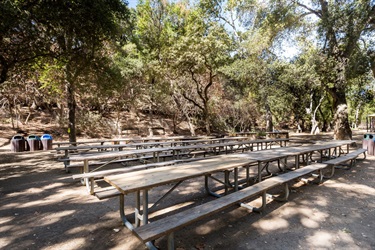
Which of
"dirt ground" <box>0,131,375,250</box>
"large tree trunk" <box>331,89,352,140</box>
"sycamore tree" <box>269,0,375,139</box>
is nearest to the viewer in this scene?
"dirt ground" <box>0,131,375,250</box>

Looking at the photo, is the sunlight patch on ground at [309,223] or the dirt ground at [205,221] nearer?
the dirt ground at [205,221]

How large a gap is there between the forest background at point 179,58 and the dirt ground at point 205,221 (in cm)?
399

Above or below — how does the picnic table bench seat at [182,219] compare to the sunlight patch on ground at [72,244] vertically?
above

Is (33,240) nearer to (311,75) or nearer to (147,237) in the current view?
(147,237)

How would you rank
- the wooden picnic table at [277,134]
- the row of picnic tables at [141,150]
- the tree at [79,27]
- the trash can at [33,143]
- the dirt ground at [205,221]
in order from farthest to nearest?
the wooden picnic table at [277,134]
the trash can at [33,143]
the tree at [79,27]
the row of picnic tables at [141,150]
the dirt ground at [205,221]

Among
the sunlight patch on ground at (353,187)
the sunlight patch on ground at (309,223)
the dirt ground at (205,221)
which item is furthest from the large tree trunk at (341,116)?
the sunlight patch on ground at (309,223)

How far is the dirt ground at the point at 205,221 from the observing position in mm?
2514

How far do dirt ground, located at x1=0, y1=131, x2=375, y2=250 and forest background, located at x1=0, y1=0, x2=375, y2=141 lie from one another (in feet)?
13.1

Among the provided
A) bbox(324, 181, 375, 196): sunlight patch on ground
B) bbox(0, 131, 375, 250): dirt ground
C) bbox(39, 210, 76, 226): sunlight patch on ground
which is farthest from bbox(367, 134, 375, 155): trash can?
bbox(39, 210, 76, 226): sunlight patch on ground

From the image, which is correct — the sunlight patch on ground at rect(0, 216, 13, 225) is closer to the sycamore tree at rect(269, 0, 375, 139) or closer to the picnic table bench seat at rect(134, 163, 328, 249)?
the picnic table bench seat at rect(134, 163, 328, 249)

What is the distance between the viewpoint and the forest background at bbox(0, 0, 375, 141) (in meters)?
6.08

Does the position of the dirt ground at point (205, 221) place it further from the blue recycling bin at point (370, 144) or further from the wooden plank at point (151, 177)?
the blue recycling bin at point (370, 144)

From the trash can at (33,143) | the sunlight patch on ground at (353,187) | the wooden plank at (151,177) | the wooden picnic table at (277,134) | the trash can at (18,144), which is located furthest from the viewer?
the wooden picnic table at (277,134)

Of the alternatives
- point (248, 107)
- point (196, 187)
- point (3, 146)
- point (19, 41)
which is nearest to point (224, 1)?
point (248, 107)
